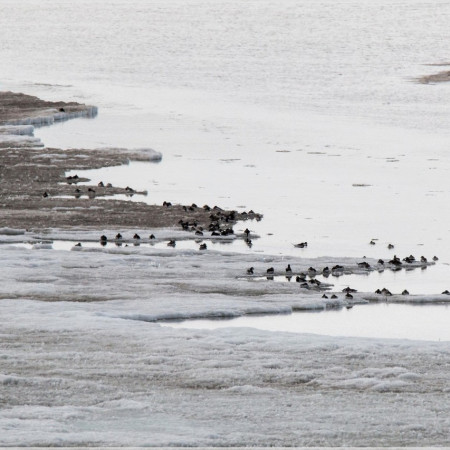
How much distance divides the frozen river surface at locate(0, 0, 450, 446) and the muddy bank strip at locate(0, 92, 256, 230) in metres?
1.05

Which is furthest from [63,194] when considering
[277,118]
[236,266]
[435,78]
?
[435,78]

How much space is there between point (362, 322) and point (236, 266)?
3.75 m

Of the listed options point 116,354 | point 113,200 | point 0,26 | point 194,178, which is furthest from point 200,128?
point 0,26

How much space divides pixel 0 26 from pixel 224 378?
100 m

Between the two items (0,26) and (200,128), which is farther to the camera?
(0,26)

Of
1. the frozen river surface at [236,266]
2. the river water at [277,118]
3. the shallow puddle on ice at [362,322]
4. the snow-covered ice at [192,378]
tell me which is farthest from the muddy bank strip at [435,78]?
the snow-covered ice at [192,378]

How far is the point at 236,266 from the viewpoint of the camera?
20.5 m

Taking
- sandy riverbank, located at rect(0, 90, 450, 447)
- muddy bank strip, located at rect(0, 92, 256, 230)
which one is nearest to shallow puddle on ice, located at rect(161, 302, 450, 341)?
sandy riverbank, located at rect(0, 90, 450, 447)

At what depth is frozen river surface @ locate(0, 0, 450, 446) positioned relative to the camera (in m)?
11.5

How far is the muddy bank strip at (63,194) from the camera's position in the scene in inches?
970

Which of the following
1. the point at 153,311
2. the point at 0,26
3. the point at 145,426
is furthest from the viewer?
the point at 0,26

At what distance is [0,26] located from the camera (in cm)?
10925

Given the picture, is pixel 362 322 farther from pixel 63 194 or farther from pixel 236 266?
pixel 63 194

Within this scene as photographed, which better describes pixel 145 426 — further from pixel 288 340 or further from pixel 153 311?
pixel 153 311
